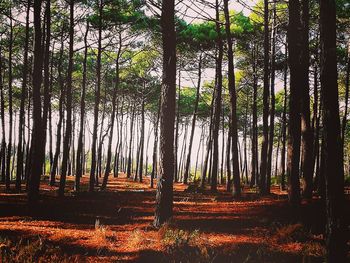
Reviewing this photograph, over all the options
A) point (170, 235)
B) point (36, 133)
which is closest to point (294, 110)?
point (170, 235)

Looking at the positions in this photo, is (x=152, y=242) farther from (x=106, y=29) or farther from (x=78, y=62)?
(x=78, y=62)

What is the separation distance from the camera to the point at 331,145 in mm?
5238

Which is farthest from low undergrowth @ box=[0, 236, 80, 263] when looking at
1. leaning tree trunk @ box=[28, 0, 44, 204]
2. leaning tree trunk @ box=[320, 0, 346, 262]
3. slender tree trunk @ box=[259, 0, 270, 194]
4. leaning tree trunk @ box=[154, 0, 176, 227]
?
slender tree trunk @ box=[259, 0, 270, 194]

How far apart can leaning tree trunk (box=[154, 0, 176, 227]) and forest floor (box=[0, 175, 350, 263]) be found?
1.68 feet

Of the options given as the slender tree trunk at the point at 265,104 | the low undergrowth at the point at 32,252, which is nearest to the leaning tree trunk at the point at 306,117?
the slender tree trunk at the point at 265,104

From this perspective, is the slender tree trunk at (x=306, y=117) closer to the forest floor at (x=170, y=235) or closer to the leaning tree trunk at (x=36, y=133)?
the forest floor at (x=170, y=235)

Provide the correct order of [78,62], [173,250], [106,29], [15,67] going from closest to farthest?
[173,250] → [106,29] → [15,67] → [78,62]

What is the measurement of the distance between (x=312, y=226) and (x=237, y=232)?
196 cm

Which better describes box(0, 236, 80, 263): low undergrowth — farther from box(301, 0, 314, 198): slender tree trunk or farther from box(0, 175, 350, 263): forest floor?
box(301, 0, 314, 198): slender tree trunk

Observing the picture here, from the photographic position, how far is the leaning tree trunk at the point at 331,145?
16.7 feet

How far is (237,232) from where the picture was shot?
25.2 ft

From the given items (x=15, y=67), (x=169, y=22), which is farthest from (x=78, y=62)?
(x=169, y=22)

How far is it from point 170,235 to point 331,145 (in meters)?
3.79

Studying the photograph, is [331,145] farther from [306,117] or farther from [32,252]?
[306,117]
